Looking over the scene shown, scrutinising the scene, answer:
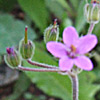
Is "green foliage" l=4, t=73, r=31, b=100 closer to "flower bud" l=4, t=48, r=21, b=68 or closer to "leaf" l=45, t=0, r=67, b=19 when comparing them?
"leaf" l=45, t=0, r=67, b=19

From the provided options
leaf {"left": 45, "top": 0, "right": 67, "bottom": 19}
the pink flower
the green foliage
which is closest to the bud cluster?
the pink flower

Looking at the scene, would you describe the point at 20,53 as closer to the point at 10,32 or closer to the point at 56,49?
the point at 56,49

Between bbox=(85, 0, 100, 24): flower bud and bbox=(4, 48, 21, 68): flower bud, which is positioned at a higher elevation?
bbox=(85, 0, 100, 24): flower bud

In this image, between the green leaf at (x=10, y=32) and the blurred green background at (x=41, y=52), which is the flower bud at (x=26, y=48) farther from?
the green leaf at (x=10, y=32)

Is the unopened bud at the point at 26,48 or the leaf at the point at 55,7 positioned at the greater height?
the leaf at the point at 55,7

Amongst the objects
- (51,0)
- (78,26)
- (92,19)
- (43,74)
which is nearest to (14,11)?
(51,0)

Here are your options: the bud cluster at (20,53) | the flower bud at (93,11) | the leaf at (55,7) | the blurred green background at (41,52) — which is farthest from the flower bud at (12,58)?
the leaf at (55,7)

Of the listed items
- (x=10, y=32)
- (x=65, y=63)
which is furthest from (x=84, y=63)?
(x=10, y=32)

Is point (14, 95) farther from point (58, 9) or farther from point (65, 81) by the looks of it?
point (58, 9)
